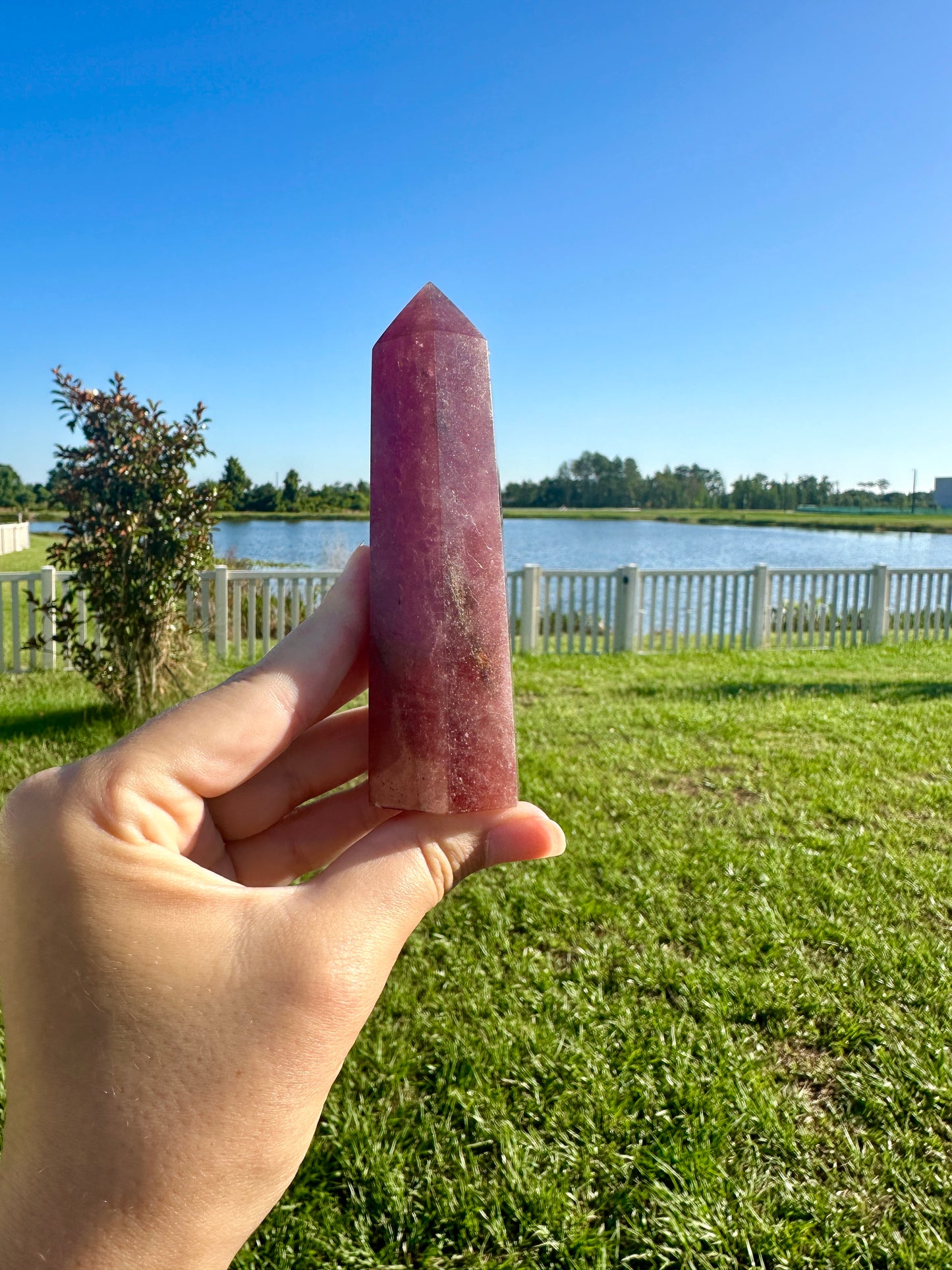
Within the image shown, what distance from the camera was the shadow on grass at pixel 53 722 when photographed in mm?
6539

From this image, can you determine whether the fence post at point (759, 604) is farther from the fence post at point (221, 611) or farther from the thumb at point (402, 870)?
the thumb at point (402, 870)

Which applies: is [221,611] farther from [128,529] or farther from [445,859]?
[445,859]

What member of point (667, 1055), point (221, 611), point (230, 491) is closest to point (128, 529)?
point (230, 491)

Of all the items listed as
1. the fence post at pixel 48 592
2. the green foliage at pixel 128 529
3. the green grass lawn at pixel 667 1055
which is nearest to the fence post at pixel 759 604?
the green grass lawn at pixel 667 1055

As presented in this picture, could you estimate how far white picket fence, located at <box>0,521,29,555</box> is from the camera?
3003 centimetres

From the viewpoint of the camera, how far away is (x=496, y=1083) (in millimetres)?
2795

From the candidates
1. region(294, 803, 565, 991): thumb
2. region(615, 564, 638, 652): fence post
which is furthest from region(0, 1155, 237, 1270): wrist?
region(615, 564, 638, 652): fence post

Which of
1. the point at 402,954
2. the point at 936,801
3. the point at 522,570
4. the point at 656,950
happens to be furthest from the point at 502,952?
the point at 522,570

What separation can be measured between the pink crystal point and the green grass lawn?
64.6 inches

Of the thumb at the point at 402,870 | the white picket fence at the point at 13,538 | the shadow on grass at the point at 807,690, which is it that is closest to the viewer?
the thumb at the point at 402,870

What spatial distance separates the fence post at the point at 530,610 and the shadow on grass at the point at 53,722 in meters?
5.86

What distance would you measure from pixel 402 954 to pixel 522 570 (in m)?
8.07

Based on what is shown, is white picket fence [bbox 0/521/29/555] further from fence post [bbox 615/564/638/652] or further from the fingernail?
the fingernail

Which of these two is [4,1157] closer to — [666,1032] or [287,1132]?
[287,1132]
